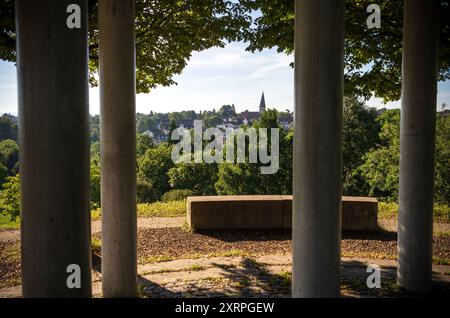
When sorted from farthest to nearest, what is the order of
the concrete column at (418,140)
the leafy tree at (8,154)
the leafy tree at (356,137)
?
1. the leafy tree at (356,137)
2. the leafy tree at (8,154)
3. the concrete column at (418,140)

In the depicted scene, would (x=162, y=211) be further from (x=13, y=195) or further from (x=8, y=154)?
(x=8, y=154)

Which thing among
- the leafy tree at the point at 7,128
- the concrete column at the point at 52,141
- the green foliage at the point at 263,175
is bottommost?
the green foliage at the point at 263,175

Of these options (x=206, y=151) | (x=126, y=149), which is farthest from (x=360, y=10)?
(x=206, y=151)

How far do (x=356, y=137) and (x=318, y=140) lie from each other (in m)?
47.3

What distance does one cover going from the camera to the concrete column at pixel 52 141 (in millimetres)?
2951

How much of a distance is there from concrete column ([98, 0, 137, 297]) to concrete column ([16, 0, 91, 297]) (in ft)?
10.6

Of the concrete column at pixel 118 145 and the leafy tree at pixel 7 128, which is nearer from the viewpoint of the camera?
the concrete column at pixel 118 145

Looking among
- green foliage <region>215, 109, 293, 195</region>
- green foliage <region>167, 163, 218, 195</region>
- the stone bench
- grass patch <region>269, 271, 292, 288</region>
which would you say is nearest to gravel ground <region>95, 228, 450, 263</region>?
the stone bench

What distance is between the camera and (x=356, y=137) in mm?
48812

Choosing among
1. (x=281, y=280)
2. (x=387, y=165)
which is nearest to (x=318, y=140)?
(x=281, y=280)

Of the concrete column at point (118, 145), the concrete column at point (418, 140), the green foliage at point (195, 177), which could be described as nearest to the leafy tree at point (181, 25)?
the concrete column at point (118, 145)

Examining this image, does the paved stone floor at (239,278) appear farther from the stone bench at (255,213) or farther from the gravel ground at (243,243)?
the stone bench at (255,213)

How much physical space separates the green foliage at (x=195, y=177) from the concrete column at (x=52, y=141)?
54.3m
